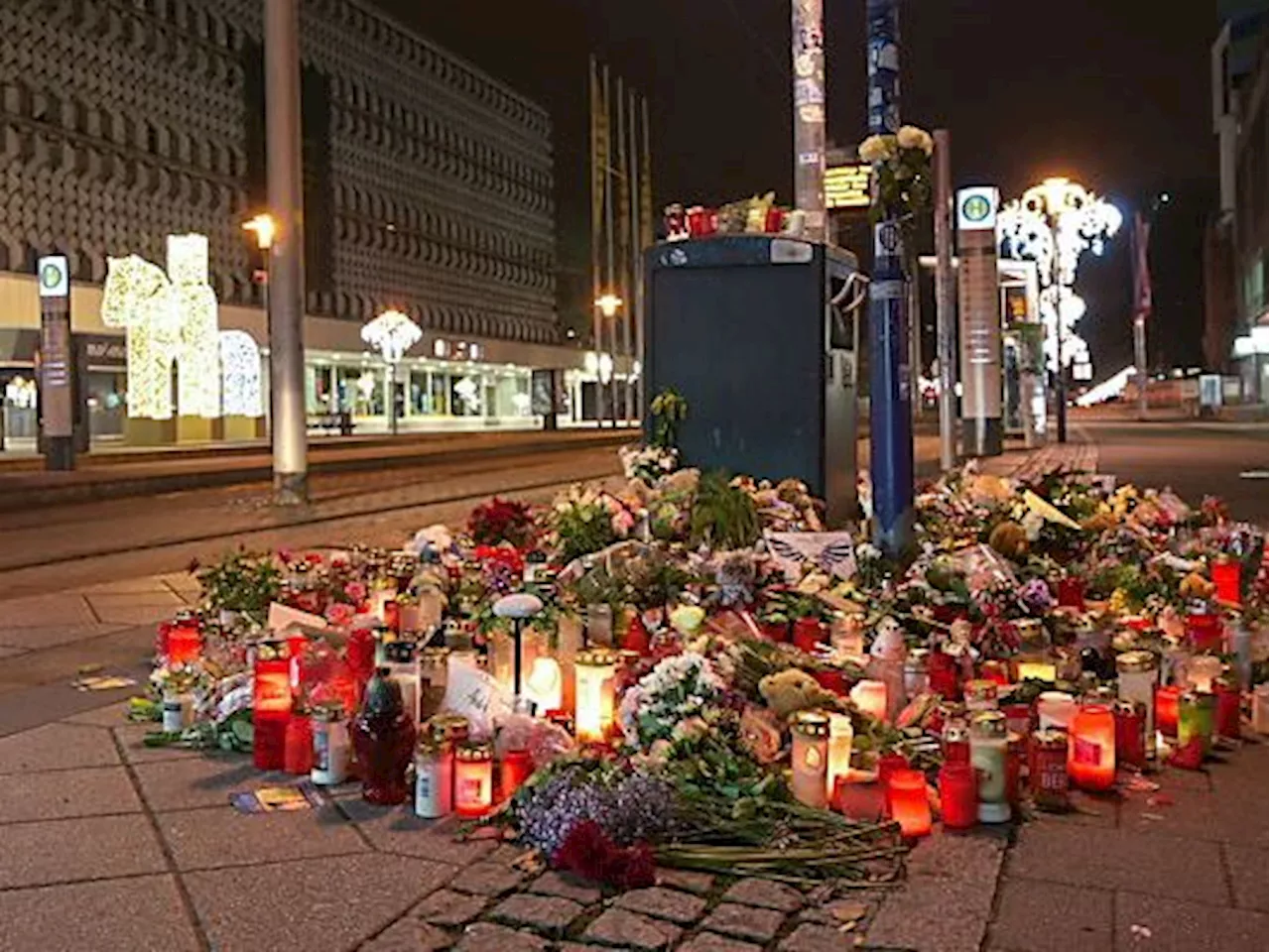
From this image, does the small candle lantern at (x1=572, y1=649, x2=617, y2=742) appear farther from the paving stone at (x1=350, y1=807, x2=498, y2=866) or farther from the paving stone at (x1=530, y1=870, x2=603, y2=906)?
the paving stone at (x1=530, y1=870, x2=603, y2=906)

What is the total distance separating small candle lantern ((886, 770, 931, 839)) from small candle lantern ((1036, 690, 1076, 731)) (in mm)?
813

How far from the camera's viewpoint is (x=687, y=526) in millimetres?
8820

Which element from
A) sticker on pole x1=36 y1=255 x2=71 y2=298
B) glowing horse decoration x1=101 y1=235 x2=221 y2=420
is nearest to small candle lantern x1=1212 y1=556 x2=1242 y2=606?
sticker on pole x1=36 y1=255 x2=71 y2=298

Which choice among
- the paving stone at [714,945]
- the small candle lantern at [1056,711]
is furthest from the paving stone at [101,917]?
the small candle lantern at [1056,711]

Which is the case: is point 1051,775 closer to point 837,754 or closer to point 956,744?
point 956,744

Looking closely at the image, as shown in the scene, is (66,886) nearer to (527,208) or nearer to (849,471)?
(849,471)

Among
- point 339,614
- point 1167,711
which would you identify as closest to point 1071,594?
point 1167,711

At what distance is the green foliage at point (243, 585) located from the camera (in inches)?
312

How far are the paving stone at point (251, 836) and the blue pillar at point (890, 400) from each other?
4.74 metres

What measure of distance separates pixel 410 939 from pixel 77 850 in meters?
1.41

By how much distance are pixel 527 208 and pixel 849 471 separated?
86455mm

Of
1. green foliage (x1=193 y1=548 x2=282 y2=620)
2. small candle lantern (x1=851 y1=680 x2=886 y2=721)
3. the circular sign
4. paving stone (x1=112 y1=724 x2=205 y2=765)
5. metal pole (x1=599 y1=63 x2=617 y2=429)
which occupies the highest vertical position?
metal pole (x1=599 y1=63 x2=617 y2=429)

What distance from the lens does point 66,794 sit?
5.42m

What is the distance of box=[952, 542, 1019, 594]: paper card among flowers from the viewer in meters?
7.52
